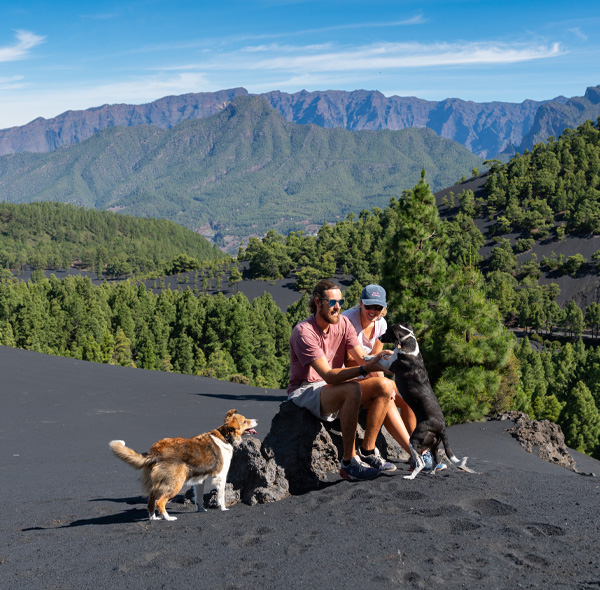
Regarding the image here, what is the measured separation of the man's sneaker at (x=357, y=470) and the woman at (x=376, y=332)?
1.63 feet

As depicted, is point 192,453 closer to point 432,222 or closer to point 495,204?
point 432,222

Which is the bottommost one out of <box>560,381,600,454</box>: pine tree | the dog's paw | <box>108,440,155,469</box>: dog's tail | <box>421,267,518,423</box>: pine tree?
<box>560,381,600,454</box>: pine tree

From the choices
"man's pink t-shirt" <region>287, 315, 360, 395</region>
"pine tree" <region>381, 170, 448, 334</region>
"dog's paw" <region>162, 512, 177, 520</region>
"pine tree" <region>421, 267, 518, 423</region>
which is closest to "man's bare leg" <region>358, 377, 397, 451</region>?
"man's pink t-shirt" <region>287, 315, 360, 395</region>

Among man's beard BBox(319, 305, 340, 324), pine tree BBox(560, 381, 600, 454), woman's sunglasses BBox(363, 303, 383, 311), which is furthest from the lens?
pine tree BBox(560, 381, 600, 454)

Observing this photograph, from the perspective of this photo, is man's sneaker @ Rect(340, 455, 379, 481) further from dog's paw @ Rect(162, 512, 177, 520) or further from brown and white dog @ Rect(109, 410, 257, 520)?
dog's paw @ Rect(162, 512, 177, 520)

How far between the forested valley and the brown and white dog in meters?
11.1

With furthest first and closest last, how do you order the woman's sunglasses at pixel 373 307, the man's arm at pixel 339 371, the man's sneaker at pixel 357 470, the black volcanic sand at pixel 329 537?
the woman's sunglasses at pixel 373 307, the man's sneaker at pixel 357 470, the man's arm at pixel 339 371, the black volcanic sand at pixel 329 537

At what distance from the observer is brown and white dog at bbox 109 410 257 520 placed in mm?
5750

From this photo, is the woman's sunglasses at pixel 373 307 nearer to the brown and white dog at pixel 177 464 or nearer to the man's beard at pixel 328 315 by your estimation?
the man's beard at pixel 328 315

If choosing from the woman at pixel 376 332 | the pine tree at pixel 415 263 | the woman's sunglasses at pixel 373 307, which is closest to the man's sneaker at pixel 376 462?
the woman at pixel 376 332

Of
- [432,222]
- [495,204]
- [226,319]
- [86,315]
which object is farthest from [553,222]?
[432,222]

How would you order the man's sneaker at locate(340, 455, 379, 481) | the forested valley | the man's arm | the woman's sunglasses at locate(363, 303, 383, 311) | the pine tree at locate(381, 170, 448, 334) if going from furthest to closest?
the pine tree at locate(381, 170, 448, 334) < the forested valley < the woman's sunglasses at locate(363, 303, 383, 311) < the man's sneaker at locate(340, 455, 379, 481) < the man's arm

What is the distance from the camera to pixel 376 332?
740 centimetres

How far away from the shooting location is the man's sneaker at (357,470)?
6.46m
